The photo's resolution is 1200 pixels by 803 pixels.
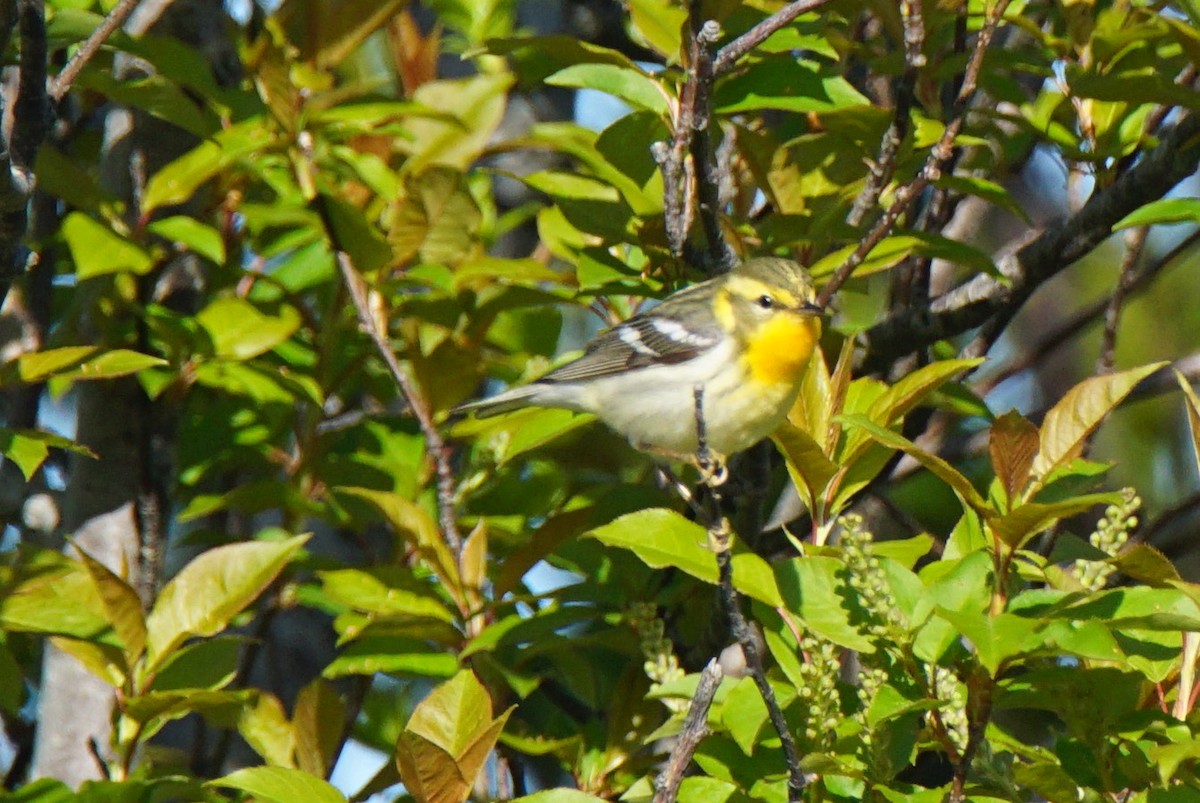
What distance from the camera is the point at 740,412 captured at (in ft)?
11.8

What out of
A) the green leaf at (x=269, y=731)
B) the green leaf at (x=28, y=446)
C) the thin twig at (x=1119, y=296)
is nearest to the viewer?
the green leaf at (x=28, y=446)

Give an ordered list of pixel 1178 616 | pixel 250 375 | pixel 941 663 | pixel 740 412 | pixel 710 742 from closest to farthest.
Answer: pixel 1178 616
pixel 941 663
pixel 710 742
pixel 740 412
pixel 250 375

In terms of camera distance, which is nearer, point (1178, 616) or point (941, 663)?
point (1178, 616)

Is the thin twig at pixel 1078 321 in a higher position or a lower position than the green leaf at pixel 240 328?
lower

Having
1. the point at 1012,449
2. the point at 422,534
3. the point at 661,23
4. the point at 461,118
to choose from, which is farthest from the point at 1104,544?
the point at 461,118

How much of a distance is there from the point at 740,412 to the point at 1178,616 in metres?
1.48

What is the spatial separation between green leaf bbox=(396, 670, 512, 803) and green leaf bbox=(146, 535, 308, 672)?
618mm

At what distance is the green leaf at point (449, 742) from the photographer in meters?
2.53

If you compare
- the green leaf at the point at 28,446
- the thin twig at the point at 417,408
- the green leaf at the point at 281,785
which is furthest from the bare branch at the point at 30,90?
the green leaf at the point at 281,785

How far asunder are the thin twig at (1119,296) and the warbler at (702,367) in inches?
32.1

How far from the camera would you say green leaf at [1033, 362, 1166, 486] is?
270cm

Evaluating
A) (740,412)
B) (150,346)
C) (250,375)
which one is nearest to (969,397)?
(740,412)

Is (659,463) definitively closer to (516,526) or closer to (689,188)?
(516,526)

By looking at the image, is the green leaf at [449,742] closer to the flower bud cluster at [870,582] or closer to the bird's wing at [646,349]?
the flower bud cluster at [870,582]
